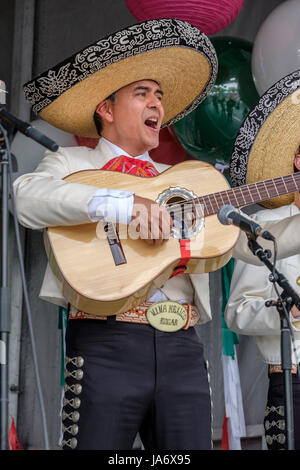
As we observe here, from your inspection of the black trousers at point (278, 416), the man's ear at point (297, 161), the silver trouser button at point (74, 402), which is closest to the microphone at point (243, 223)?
the silver trouser button at point (74, 402)

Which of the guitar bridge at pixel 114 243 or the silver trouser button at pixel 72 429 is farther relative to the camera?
the guitar bridge at pixel 114 243

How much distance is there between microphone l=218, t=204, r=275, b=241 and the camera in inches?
84.1

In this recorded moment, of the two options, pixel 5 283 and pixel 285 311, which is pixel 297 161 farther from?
pixel 5 283

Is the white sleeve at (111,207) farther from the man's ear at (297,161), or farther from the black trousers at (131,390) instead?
the man's ear at (297,161)

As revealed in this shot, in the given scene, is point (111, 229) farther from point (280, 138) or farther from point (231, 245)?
point (280, 138)

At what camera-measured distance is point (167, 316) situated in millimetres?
2578

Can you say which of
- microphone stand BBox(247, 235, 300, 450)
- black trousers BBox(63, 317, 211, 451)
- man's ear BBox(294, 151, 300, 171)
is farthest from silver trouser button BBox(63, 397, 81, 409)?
man's ear BBox(294, 151, 300, 171)

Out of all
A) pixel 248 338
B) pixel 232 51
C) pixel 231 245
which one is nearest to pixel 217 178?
pixel 231 245

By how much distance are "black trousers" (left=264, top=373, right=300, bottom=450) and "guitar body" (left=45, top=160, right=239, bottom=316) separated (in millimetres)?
665

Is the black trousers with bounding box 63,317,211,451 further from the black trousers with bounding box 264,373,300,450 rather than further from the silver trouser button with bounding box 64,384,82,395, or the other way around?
the black trousers with bounding box 264,373,300,450

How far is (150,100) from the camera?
298 cm

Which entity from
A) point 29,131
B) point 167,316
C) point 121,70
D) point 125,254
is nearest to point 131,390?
point 167,316

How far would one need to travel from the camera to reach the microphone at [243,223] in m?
2.14
